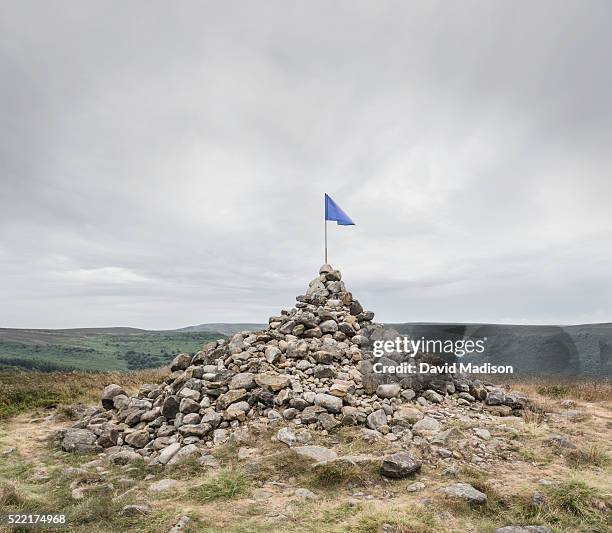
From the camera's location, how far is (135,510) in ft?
24.7

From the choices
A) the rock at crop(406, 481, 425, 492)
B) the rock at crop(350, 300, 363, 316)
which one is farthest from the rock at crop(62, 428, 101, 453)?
the rock at crop(350, 300, 363, 316)

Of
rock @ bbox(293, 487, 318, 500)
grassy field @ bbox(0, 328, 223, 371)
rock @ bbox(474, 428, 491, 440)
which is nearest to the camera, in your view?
rock @ bbox(293, 487, 318, 500)

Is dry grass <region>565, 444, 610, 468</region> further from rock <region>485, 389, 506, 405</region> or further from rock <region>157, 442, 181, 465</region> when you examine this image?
rock <region>157, 442, 181, 465</region>

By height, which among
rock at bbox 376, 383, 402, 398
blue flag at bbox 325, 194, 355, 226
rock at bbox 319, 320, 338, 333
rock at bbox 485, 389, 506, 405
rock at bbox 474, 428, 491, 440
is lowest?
rock at bbox 474, 428, 491, 440

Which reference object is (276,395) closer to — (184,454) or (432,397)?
(184,454)

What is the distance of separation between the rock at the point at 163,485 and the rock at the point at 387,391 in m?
6.70

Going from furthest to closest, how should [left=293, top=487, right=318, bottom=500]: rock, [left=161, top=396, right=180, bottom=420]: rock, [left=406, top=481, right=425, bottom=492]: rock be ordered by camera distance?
[left=161, top=396, right=180, bottom=420]: rock
[left=406, top=481, right=425, bottom=492]: rock
[left=293, top=487, right=318, bottom=500]: rock

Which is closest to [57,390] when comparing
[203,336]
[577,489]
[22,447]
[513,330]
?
[22,447]

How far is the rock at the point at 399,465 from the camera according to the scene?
8.70 metres

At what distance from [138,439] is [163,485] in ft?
12.1

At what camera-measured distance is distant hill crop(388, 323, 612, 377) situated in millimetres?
32081

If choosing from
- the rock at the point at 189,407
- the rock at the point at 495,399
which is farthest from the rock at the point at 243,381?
the rock at the point at 495,399

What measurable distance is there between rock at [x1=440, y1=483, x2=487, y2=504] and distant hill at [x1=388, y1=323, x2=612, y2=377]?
2375 cm

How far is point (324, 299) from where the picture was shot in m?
18.0
